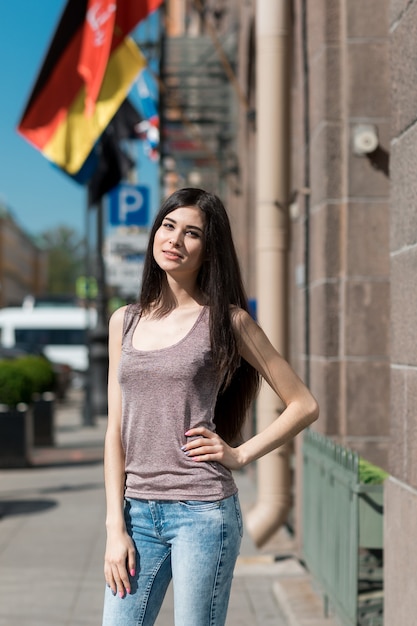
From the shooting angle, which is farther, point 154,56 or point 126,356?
point 154,56

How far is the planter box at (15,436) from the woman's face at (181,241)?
10938 mm

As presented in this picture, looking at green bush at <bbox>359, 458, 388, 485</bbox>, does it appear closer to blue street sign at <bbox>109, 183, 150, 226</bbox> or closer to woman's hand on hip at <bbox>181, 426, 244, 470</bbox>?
woman's hand on hip at <bbox>181, 426, 244, 470</bbox>

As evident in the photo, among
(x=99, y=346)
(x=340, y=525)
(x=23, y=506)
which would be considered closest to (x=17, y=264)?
(x=99, y=346)

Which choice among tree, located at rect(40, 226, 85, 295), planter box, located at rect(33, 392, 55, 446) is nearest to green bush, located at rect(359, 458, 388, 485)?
planter box, located at rect(33, 392, 55, 446)

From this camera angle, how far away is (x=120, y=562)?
3072 millimetres

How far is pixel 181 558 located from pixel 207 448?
0.30 meters

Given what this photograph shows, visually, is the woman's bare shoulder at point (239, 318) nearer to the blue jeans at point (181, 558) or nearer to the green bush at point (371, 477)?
the blue jeans at point (181, 558)

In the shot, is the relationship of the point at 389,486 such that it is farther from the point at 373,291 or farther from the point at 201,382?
the point at 373,291

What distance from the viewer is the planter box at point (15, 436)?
13953 mm

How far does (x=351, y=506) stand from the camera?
5172 mm

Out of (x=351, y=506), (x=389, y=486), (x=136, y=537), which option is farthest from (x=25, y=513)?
(x=136, y=537)

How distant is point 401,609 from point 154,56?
11.0 meters

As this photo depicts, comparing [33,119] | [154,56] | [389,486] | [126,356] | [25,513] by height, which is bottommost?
[25,513]

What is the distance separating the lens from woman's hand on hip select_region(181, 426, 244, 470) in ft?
10.2
